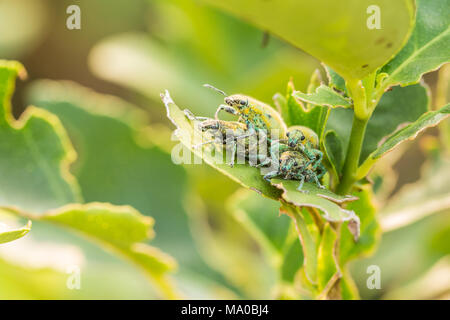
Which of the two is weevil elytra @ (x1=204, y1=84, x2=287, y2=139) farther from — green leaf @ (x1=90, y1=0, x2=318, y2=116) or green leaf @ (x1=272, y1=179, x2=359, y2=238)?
green leaf @ (x1=90, y1=0, x2=318, y2=116)

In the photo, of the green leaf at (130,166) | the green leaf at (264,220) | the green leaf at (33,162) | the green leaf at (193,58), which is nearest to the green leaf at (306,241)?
the green leaf at (264,220)

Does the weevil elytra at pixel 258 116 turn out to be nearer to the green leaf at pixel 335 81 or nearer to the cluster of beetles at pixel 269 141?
the cluster of beetles at pixel 269 141

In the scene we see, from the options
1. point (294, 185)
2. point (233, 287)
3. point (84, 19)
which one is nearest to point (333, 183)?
point (294, 185)

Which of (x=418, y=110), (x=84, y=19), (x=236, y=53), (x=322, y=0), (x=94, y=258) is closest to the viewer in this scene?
(x=322, y=0)

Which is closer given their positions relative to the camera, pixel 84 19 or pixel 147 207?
pixel 147 207

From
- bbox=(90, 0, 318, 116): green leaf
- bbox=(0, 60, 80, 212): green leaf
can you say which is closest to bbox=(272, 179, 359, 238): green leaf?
bbox=(0, 60, 80, 212): green leaf
